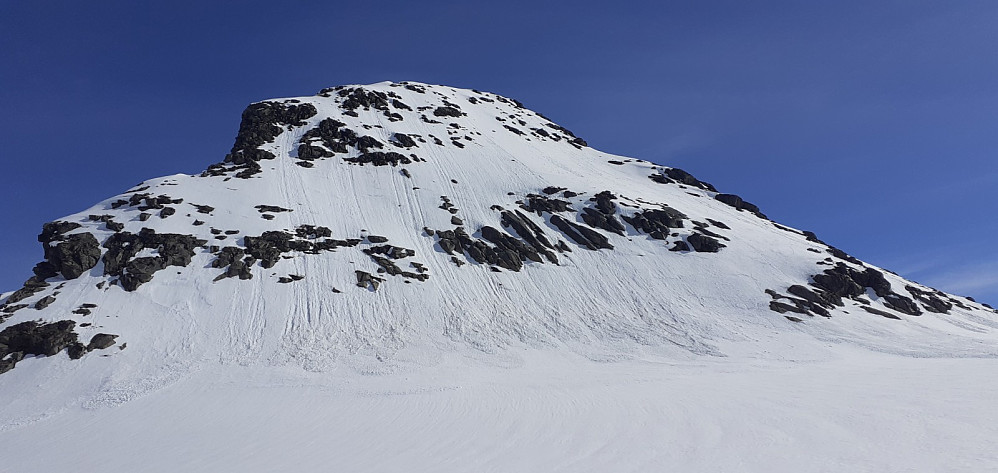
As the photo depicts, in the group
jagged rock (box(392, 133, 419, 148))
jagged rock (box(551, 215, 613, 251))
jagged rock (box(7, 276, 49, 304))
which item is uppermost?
jagged rock (box(392, 133, 419, 148))

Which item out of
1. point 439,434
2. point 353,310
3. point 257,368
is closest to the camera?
point 439,434

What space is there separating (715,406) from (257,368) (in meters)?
25.4

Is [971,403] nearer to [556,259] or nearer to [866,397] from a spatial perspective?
[866,397]

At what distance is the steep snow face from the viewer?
3303cm

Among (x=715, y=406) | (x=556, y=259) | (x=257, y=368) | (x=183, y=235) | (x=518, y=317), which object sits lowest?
(x=715, y=406)

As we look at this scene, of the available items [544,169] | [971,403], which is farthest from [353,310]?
[544,169]

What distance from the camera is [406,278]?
4350 cm

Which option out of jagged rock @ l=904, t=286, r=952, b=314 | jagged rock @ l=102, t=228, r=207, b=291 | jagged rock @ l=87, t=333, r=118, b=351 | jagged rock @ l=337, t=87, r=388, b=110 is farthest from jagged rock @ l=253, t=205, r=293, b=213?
jagged rock @ l=904, t=286, r=952, b=314

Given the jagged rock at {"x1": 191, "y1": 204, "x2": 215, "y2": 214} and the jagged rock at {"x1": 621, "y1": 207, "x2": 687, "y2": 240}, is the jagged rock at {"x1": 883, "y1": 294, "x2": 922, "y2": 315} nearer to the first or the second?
the jagged rock at {"x1": 621, "y1": 207, "x2": 687, "y2": 240}

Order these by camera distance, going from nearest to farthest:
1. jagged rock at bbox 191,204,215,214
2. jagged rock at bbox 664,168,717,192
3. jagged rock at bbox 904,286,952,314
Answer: jagged rock at bbox 904,286,952,314 < jagged rock at bbox 191,204,215,214 < jagged rock at bbox 664,168,717,192

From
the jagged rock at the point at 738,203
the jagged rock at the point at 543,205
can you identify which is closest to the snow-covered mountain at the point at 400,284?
the jagged rock at the point at 543,205

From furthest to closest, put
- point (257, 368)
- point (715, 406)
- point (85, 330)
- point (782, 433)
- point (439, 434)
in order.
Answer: point (85, 330), point (257, 368), point (715, 406), point (439, 434), point (782, 433)

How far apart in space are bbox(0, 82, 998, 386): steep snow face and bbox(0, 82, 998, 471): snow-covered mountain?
0.19 meters

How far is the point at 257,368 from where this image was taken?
97.7 ft
